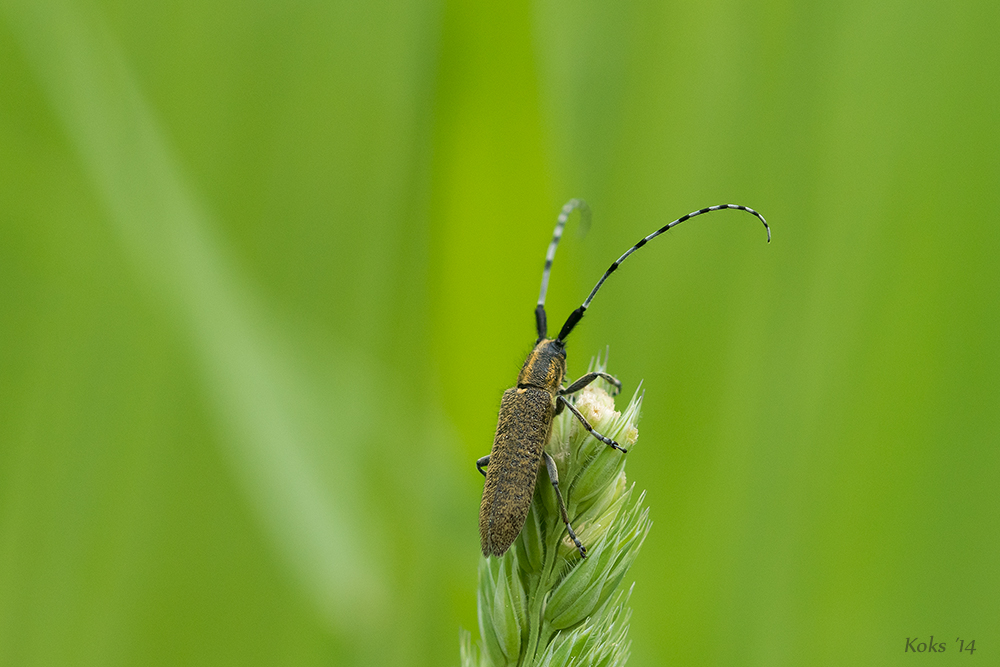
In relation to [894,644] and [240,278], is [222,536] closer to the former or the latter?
[240,278]

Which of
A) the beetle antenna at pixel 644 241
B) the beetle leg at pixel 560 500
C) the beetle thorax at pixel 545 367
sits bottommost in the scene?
the beetle leg at pixel 560 500

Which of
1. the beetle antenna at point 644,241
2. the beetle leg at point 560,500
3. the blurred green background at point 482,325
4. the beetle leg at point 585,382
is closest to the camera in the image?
the beetle leg at point 560,500

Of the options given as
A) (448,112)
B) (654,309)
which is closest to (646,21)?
(448,112)

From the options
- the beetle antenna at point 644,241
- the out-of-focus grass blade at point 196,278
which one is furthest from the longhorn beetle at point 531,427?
the out-of-focus grass blade at point 196,278

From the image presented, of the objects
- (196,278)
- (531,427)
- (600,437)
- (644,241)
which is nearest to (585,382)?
(531,427)

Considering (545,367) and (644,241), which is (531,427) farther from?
(644,241)

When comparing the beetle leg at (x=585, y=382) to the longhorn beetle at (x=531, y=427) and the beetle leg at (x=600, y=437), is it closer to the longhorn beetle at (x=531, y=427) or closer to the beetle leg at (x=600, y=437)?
the longhorn beetle at (x=531, y=427)
